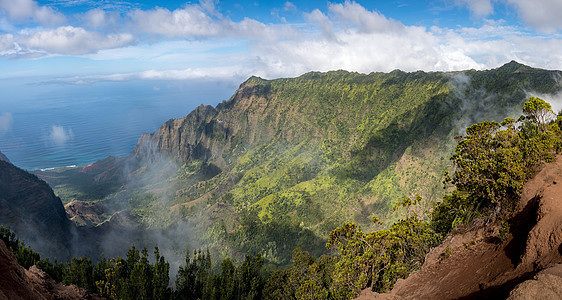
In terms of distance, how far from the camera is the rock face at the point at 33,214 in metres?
97.4

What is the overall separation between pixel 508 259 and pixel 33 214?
141730mm

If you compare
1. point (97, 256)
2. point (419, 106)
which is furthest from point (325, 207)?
point (97, 256)

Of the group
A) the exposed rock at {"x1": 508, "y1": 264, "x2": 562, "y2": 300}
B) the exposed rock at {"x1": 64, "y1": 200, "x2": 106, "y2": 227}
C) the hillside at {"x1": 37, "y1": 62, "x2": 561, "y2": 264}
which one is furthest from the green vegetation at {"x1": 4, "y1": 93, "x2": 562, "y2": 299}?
the exposed rock at {"x1": 64, "y1": 200, "x2": 106, "y2": 227}

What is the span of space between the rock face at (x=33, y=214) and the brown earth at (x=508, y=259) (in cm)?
11588

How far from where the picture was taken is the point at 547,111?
29109 mm

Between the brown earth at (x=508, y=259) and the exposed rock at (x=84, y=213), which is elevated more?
the brown earth at (x=508, y=259)

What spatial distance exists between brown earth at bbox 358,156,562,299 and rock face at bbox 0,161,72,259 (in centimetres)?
11588

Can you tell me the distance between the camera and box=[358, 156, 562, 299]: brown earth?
14812 mm

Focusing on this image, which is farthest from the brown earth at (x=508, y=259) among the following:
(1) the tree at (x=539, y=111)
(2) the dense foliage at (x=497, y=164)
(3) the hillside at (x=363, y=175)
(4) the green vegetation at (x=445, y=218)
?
(3) the hillside at (x=363, y=175)

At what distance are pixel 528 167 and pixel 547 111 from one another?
29.0ft

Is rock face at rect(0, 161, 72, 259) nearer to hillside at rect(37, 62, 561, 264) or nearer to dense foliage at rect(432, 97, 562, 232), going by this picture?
hillside at rect(37, 62, 561, 264)

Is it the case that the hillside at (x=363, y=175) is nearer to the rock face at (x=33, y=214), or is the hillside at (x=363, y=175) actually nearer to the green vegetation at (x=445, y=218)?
the rock face at (x=33, y=214)

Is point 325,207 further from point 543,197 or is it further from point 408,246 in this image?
point 543,197

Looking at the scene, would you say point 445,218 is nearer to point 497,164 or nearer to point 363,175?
point 497,164
